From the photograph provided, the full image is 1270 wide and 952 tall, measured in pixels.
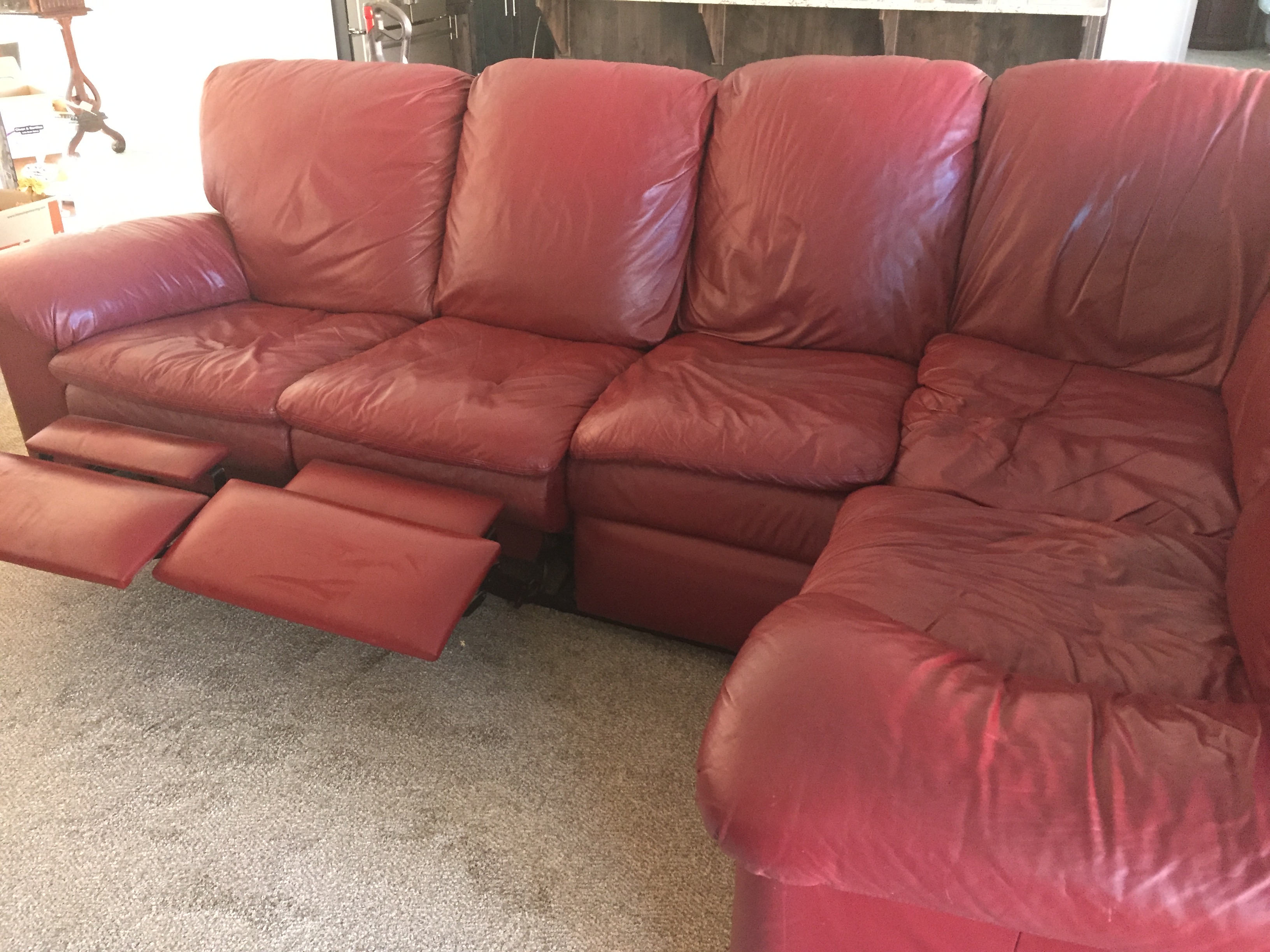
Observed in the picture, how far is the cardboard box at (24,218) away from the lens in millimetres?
3029

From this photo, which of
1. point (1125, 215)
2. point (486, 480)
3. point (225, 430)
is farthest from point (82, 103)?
point (1125, 215)

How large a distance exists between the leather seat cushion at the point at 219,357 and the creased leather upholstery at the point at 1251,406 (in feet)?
5.60

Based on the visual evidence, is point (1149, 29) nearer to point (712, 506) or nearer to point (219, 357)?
point (712, 506)

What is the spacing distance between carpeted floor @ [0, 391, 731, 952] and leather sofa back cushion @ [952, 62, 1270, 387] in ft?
3.20

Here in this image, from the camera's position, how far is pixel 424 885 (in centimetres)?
129

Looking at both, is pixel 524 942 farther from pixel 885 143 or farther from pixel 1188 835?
pixel 885 143

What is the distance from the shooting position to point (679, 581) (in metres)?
1.68

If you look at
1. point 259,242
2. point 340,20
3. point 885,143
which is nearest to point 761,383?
point 885,143

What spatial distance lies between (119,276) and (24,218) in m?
1.35

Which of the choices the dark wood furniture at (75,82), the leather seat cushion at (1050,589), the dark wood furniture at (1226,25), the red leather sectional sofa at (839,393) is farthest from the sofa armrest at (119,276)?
the dark wood furniture at (1226,25)

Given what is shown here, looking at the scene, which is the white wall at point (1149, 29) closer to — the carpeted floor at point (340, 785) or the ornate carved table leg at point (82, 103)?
the carpeted floor at point (340, 785)

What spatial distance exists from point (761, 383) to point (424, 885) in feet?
3.44

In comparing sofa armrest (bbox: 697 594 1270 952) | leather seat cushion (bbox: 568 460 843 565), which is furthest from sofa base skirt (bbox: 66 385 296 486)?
sofa armrest (bbox: 697 594 1270 952)

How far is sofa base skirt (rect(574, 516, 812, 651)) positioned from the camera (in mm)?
1623
